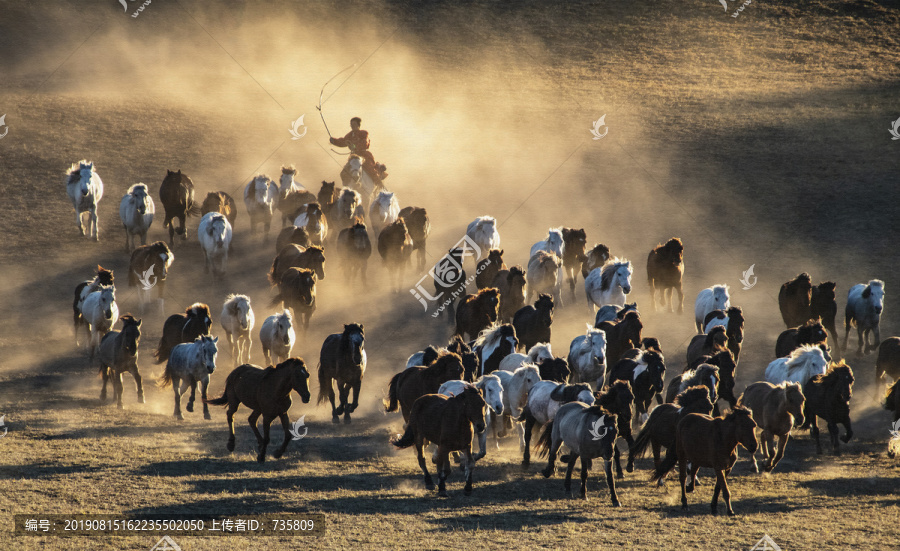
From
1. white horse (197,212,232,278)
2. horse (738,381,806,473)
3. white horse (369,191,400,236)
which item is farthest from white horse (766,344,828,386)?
white horse (197,212,232,278)

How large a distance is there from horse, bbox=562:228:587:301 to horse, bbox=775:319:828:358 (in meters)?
6.38

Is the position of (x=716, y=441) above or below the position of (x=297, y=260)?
below

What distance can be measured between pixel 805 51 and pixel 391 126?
2404cm

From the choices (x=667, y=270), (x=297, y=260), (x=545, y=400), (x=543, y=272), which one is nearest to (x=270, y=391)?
(x=545, y=400)

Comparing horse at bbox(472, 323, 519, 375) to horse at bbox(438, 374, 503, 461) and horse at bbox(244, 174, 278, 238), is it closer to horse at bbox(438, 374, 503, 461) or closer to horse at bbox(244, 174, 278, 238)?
horse at bbox(438, 374, 503, 461)

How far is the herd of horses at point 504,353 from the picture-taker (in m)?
12.9

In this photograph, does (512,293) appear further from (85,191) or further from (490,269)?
(85,191)

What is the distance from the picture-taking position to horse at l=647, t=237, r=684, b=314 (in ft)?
74.2

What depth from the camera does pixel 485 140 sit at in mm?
39406

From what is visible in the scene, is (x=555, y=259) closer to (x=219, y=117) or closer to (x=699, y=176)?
(x=699, y=176)

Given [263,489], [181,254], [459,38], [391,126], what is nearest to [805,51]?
[459,38]

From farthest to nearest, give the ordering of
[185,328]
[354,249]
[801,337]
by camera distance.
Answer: [354,249] < [801,337] < [185,328]

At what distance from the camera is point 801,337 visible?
18734 millimetres

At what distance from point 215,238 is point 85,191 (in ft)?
15.0
